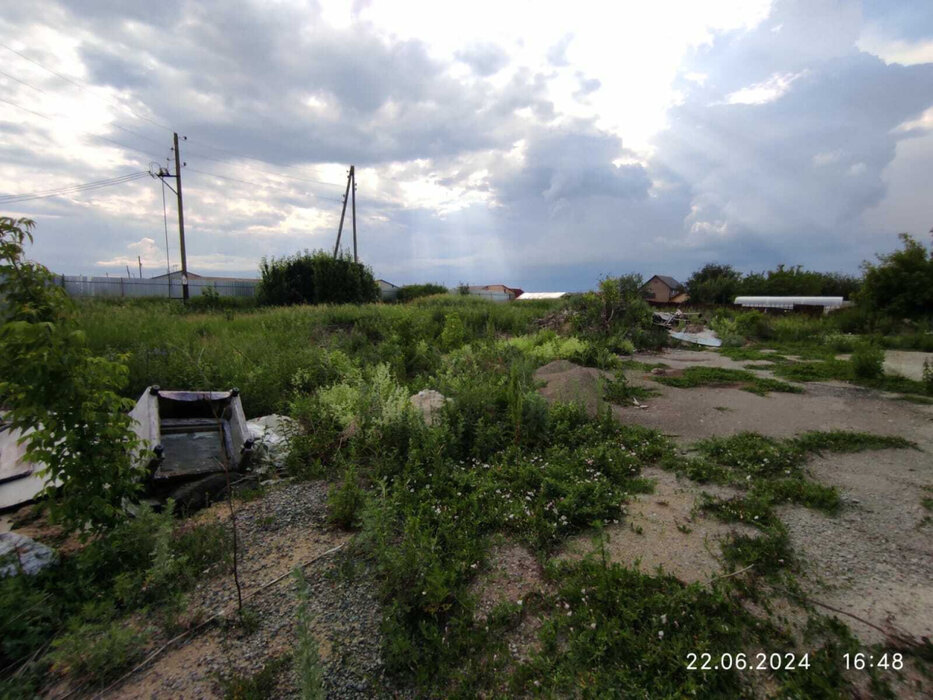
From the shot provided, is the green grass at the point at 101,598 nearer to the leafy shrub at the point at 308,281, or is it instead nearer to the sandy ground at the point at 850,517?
the sandy ground at the point at 850,517

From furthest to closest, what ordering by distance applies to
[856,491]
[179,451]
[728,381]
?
[728,381] → [179,451] → [856,491]

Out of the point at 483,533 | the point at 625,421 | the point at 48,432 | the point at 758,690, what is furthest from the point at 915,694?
the point at 48,432

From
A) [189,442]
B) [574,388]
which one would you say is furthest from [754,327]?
[189,442]

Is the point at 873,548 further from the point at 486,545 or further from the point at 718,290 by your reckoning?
the point at 718,290

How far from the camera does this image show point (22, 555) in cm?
252

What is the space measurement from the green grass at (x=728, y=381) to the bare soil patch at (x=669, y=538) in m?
4.39

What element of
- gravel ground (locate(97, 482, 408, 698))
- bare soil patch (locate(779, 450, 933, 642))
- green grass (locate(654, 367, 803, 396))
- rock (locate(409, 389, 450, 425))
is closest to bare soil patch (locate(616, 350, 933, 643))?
bare soil patch (locate(779, 450, 933, 642))

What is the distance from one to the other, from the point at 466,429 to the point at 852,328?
2102cm

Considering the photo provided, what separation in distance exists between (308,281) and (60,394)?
20.3 m

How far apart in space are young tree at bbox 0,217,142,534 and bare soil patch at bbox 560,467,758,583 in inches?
117

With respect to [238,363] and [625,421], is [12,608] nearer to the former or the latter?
[238,363]

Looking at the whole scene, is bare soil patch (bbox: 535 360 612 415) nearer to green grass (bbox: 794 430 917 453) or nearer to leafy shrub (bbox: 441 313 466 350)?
green grass (bbox: 794 430 917 453)

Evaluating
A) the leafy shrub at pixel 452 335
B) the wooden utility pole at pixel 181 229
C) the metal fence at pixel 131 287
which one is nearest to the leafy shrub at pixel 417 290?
the metal fence at pixel 131 287

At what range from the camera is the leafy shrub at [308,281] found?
21.0 m
